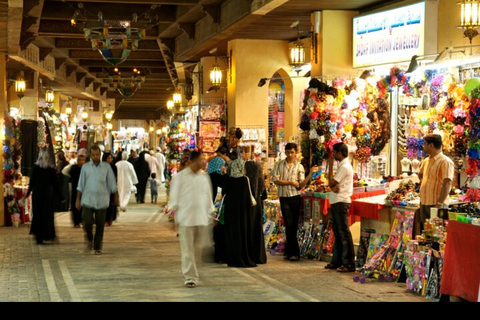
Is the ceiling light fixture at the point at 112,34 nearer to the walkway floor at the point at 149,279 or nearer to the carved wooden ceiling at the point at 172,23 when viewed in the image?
the carved wooden ceiling at the point at 172,23

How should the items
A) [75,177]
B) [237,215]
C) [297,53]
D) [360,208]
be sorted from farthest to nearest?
[75,177]
[297,53]
[237,215]
[360,208]

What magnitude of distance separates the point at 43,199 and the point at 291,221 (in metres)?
5.32

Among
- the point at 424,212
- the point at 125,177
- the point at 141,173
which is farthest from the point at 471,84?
the point at 141,173

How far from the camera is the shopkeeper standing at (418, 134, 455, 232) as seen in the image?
9578 millimetres

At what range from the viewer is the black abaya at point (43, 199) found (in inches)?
596

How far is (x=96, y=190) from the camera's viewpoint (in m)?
13.2

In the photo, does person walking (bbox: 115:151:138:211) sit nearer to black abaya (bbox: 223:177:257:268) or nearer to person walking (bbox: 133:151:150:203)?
person walking (bbox: 133:151:150:203)

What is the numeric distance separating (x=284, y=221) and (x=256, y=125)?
6.28m

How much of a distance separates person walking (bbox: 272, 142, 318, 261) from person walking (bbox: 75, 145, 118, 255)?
291 centimetres

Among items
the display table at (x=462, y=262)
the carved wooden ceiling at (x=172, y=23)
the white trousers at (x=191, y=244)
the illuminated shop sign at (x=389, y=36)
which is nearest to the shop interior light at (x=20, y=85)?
the carved wooden ceiling at (x=172, y=23)

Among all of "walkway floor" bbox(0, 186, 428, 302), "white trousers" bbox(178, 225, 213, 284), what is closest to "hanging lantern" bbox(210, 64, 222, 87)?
"walkway floor" bbox(0, 186, 428, 302)

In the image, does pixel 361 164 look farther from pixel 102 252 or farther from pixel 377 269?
pixel 102 252

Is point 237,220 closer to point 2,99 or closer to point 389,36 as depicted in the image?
point 389,36
